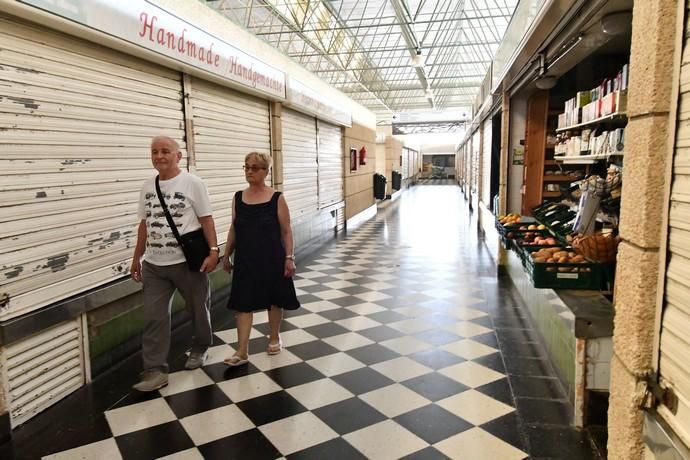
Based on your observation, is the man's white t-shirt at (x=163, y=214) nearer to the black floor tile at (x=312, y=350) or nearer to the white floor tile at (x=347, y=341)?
the black floor tile at (x=312, y=350)

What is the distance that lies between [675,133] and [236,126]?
4.54 metres

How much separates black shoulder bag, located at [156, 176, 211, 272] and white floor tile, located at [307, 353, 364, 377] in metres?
1.07

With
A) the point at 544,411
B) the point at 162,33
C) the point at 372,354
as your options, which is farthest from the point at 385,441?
the point at 162,33

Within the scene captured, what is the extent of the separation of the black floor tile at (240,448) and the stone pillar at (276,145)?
14.0ft

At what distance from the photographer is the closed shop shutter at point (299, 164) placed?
280 inches

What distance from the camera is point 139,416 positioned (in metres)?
2.77

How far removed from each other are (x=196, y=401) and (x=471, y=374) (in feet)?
5.74

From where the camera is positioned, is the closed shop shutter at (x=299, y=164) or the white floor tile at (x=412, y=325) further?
the closed shop shutter at (x=299, y=164)

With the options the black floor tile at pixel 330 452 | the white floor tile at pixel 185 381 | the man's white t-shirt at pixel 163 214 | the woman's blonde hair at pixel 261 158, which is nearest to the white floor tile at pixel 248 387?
the white floor tile at pixel 185 381

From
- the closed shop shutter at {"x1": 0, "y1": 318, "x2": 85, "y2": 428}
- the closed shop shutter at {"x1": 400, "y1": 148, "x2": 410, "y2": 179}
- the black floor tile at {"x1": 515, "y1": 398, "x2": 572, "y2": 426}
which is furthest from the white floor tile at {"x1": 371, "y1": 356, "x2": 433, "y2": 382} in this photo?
the closed shop shutter at {"x1": 400, "y1": 148, "x2": 410, "y2": 179}

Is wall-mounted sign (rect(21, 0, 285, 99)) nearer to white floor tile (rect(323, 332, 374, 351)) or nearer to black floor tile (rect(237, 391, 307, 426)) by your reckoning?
black floor tile (rect(237, 391, 307, 426))

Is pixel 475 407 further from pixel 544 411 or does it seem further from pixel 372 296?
pixel 372 296

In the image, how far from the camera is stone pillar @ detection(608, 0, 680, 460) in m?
1.63

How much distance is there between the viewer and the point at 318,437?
8.33 ft
